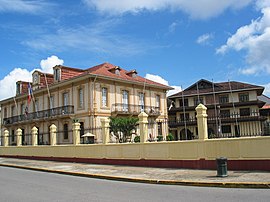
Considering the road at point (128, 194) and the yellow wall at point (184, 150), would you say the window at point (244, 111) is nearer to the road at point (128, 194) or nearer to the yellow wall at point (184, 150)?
the yellow wall at point (184, 150)

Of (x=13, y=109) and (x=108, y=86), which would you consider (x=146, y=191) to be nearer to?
A: (x=108, y=86)

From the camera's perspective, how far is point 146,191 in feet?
31.8

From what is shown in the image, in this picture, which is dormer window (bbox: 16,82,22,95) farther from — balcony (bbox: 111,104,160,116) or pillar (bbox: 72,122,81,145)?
pillar (bbox: 72,122,81,145)

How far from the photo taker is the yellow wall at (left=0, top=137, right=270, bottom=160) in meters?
12.7

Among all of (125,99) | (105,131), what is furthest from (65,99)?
(105,131)

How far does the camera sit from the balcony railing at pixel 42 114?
35.3 m

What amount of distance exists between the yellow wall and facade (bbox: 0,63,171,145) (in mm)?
10739

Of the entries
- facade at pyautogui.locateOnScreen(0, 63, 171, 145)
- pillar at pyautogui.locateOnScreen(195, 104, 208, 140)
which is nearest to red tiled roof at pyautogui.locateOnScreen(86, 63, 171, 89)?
facade at pyautogui.locateOnScreen(0, 63, 171, 145)

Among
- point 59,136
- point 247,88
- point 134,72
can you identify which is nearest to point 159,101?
point 134,72

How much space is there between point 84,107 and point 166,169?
1992 cm

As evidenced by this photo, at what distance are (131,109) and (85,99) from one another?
18.9 ft

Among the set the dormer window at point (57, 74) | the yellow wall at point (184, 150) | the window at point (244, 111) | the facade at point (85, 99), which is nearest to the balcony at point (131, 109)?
the facade at point (85, 99)

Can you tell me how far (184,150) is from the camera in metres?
14.8

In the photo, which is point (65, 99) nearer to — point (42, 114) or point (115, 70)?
point (42, 114)
